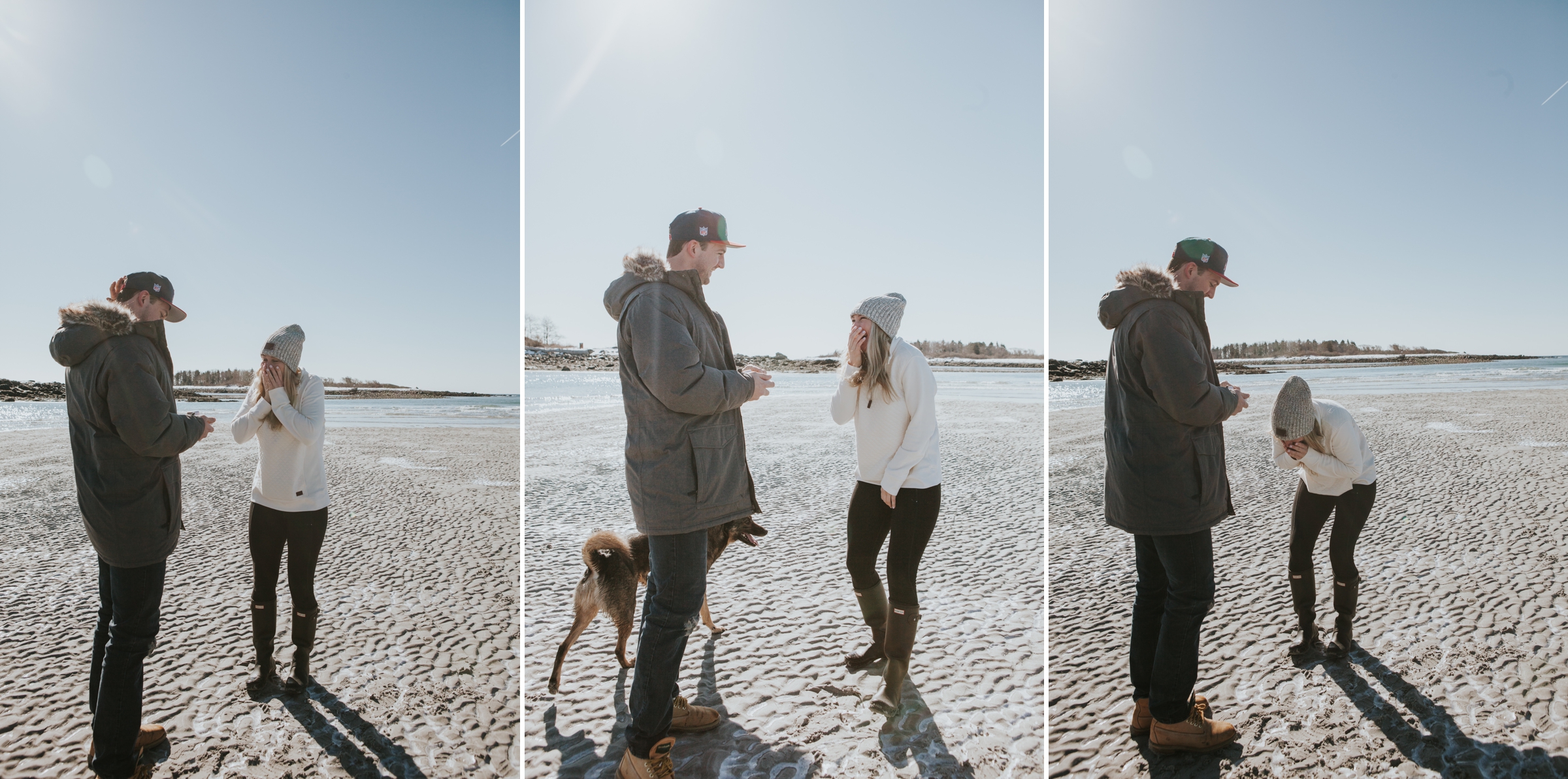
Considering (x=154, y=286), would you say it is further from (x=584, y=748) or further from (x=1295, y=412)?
(x=1295, y=412)

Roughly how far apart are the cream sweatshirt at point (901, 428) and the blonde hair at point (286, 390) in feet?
7.79

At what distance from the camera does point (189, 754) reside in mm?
2859

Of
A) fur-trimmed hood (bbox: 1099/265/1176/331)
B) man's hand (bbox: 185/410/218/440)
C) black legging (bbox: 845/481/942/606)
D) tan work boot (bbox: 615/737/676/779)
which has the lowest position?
tan work boot (bbox: 615/737/676/779)

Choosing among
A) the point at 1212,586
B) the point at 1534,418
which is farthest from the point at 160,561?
the point at 1534,418

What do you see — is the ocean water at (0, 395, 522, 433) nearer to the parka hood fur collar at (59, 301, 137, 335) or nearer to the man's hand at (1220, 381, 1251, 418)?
the parka hood fur collar at (59, 301, 137, 335)

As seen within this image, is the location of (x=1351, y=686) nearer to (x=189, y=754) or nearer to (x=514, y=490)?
(x=189, y=754)

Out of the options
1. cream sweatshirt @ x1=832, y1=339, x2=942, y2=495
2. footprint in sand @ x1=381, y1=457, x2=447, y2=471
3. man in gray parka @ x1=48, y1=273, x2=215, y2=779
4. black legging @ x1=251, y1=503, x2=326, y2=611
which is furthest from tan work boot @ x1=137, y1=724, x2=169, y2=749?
footprint in sand @ x1=381, y1=457, x2=447, y2=471

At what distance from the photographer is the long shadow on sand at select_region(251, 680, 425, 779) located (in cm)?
279

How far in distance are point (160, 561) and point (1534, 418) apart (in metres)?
18.7

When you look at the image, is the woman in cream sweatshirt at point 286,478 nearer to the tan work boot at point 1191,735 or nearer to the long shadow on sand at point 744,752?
the long shadow on sand at point 744,752

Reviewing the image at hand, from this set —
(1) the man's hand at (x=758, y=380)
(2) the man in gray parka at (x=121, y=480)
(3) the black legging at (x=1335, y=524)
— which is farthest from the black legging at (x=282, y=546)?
(3) the black legging at (x=1335, y=524)

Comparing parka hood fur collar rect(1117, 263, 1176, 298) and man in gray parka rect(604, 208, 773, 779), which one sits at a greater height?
Answer: parka hood fur collar rect(1117, 263, 1176, 298)

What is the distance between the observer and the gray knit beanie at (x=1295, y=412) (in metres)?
3.21

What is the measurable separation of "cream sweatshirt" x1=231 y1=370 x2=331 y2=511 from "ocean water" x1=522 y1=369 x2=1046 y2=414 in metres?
12.8
